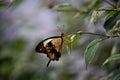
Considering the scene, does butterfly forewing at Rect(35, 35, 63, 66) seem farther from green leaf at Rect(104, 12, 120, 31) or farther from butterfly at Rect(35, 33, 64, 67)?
green leaf at Rect(104, 12, 120, 31)

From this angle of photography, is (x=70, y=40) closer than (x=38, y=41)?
Yes

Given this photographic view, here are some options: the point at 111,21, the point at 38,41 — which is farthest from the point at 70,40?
the point at 38,41

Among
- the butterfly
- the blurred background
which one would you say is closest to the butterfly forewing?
the butterfly

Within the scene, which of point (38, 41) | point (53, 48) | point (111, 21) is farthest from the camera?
point (38, 41)

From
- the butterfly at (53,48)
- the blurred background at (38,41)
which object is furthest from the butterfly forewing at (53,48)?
the blurred background at (38,41)

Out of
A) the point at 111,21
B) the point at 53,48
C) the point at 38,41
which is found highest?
the point at 38,41

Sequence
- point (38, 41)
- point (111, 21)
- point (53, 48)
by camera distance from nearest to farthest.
Answer: point (53, 48) < point (111, 21) < point (38, 41)

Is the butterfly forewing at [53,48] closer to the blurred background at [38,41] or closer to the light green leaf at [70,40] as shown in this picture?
the light green leaf at [70,40]

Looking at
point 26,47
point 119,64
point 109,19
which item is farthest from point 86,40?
point 26,47

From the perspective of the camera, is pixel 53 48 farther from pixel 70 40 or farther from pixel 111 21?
pixel 111 21
